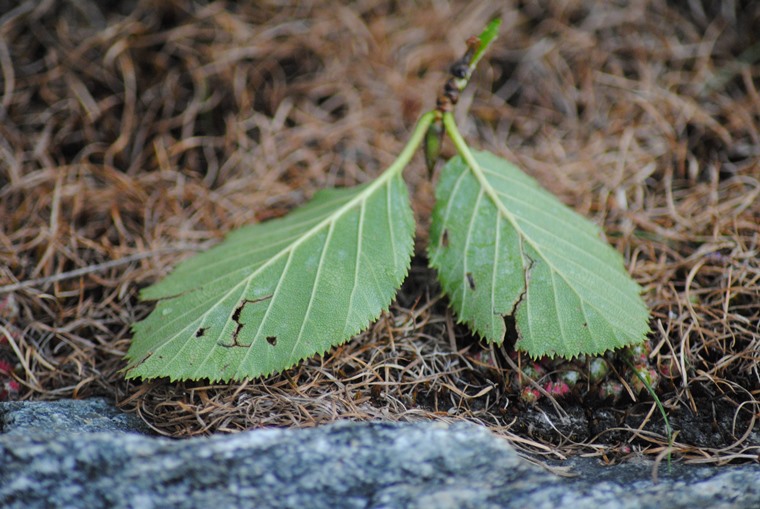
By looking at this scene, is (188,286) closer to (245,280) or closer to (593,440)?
(245,280)

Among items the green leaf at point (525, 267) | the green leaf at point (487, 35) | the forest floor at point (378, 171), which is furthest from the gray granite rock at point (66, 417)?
the green leaf at point (487, 35)

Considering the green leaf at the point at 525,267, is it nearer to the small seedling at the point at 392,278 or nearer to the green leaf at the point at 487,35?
the small seedling at the point at 392,278

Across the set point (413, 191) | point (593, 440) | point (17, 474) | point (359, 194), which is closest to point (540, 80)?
point (413, 191)

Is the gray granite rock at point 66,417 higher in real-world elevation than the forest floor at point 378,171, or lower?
lower

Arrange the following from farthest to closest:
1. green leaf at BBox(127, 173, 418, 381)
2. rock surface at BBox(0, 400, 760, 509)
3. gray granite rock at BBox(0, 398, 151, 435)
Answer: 1. green leaf at BBox(127, 173, 418, 381)
2. gray granite rock at BBox(0, 398, 151, 435)
3. rock surface at BBox(0, 400, 760, 509)

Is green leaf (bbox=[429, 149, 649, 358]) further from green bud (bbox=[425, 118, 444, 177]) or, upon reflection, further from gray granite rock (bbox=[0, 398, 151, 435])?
gray granite rock (bbox=[0, 398, 151, 435])

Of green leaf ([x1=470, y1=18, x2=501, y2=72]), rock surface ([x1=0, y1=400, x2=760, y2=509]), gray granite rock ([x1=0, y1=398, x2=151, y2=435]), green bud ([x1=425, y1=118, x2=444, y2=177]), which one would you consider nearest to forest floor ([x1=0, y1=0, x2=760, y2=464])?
gray granite rock ([x1=0, y1=398, x2=151, y2=435])
